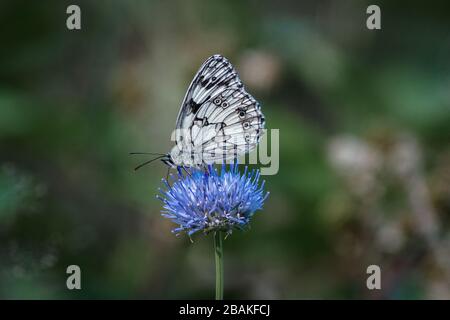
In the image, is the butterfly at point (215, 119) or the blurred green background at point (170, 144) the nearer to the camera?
the butterfly at point (215, 119)

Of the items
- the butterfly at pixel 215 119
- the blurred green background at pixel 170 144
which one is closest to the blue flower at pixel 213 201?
the butterfly at pixel 215 119

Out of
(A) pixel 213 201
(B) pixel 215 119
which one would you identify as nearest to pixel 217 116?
(B) pixel 215 119

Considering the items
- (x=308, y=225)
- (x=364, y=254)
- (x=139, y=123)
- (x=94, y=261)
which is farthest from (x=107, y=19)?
(x=364, y=254)

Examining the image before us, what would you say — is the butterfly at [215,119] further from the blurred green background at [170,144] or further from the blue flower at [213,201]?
the blurred green background at [170,144]

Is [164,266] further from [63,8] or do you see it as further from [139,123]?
[63,8]

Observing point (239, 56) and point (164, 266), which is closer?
point (164, 266)

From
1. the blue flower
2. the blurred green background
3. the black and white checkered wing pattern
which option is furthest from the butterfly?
the blurred green background
